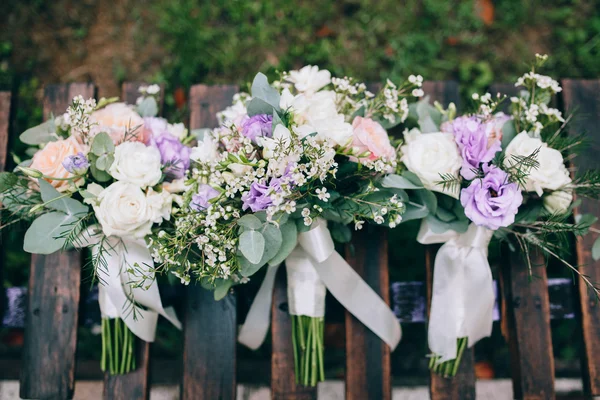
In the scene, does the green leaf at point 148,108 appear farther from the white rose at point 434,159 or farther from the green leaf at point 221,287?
the white rose at point 434,159

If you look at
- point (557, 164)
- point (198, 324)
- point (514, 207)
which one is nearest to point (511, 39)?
point (557, 164)

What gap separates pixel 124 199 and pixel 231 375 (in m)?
0.63

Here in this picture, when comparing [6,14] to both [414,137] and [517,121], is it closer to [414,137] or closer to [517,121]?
[414,137]

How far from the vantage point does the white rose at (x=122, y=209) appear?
4.25ft

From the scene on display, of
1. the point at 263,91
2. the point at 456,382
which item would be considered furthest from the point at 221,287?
the point at 456,382

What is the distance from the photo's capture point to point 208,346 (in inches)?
60.5

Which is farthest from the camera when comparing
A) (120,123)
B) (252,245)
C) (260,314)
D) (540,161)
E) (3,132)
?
(3,132)

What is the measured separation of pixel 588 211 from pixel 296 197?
1016mm

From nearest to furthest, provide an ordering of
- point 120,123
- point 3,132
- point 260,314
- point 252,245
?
point 252,245
point 120,123
point 260,314
point 3,132

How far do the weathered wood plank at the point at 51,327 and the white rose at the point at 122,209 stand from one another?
1.12ft

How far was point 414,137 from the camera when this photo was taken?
1435 mm

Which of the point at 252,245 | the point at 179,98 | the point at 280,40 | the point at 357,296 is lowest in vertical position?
the point at 357,296

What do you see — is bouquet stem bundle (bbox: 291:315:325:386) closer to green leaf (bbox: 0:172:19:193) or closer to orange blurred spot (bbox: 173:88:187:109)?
green leaf (bbox: 0:172:19:193)

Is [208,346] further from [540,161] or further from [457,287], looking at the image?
[540,161]
